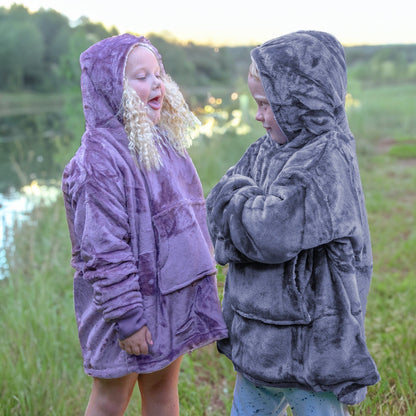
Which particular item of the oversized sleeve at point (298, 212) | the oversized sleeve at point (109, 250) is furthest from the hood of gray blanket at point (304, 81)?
the oversized sleeve at point (109, 250)

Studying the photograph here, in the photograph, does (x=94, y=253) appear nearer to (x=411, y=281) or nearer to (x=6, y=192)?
(x=411, y=281)

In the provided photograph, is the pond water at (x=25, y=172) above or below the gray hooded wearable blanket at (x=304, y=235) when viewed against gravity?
below

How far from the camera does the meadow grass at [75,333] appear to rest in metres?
2.46

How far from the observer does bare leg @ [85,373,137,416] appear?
175 centimetres

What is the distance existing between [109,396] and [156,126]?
92 centimetres

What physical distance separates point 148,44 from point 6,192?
774 cm

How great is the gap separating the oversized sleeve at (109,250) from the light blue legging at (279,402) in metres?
0.40

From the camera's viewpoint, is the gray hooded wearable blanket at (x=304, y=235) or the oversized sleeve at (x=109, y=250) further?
the oversized sleeve at (x=109, y=250)

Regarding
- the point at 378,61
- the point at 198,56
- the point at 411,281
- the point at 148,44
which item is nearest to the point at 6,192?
the point at 198,56

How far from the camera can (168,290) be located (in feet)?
5.39

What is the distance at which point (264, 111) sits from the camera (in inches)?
58.4

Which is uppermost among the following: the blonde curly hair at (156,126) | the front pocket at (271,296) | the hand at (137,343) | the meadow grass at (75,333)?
the blonde curly hair at (156,126)

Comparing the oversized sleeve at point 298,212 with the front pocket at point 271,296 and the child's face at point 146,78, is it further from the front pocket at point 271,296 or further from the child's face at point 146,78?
the child's face at point 146,78

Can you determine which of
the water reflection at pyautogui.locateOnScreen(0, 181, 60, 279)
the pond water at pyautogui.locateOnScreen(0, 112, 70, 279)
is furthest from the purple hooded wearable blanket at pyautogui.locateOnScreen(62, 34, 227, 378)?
the water reflection at pyautogui.locateOnScreen(0, 181, 60, 279)
